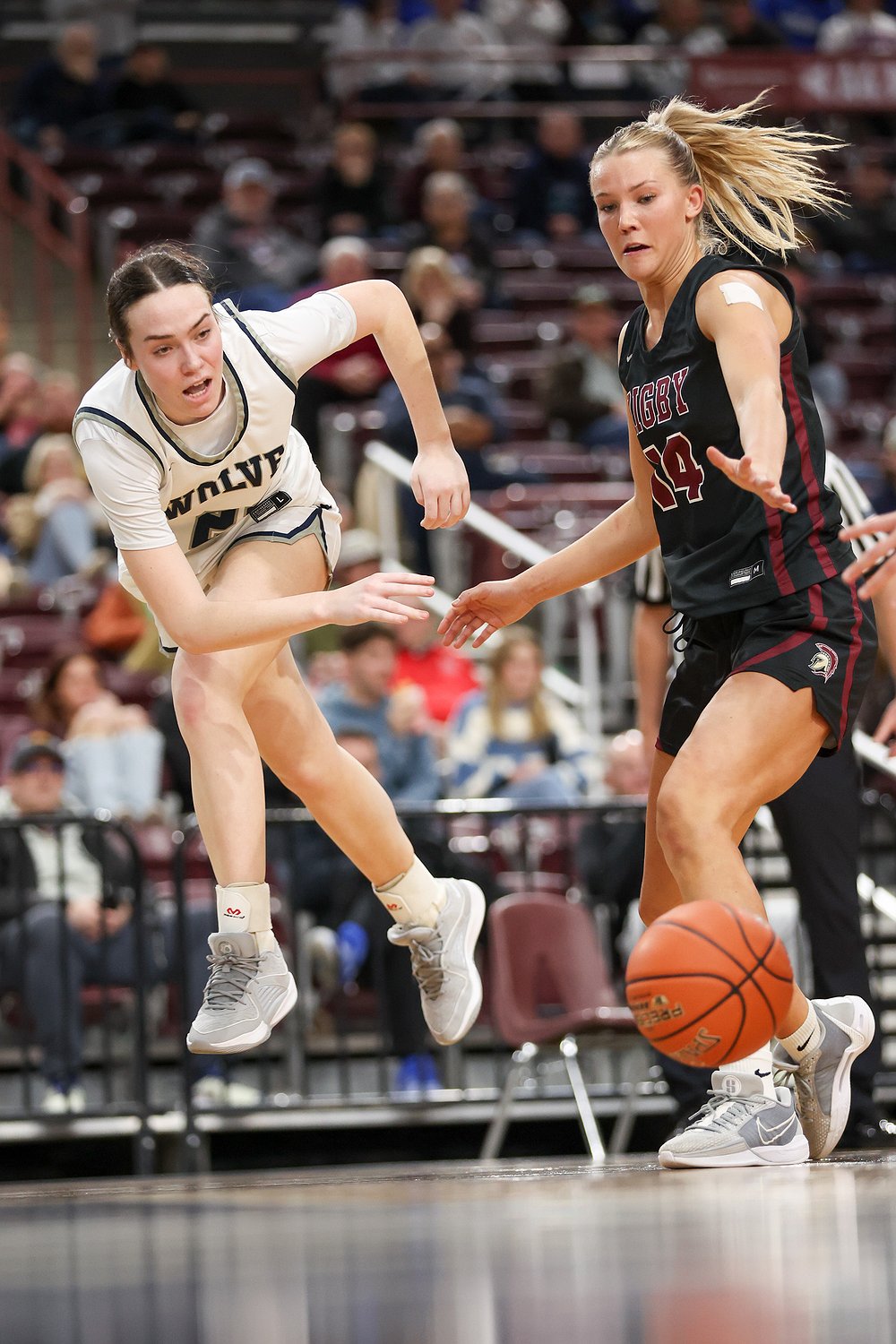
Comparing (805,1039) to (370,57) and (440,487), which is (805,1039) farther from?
(370,57)

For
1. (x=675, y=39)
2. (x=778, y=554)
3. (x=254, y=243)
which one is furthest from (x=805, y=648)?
(x=675, y=39)

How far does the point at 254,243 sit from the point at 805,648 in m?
9.55

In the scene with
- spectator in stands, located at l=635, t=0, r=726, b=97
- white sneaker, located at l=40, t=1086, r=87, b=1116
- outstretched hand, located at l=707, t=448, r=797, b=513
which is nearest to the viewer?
outstretched hand, located at l=707, t=448, r=797, b=513

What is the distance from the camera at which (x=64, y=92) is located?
15.4 meters

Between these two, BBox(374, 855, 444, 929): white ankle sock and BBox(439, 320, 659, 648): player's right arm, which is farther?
BBox(374, 855, 444, 929): white ankle sock

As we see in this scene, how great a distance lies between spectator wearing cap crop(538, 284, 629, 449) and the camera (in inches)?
462

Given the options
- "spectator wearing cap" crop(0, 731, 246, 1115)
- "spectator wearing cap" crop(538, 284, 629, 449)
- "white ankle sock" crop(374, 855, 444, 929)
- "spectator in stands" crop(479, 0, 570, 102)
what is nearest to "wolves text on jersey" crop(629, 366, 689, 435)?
"white ankle sock" crop(374, 855, 444, 929)

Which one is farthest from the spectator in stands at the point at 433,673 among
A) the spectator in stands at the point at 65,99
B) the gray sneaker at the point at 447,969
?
the spectator in stands at the point at 65,99

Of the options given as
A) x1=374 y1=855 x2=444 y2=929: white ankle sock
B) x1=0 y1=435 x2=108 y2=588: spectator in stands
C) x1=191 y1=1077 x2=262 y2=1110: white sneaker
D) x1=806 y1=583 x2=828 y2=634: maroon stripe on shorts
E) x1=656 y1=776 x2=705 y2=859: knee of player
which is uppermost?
x1=0 y1=435 x2=108 y2=588: spectator in stands

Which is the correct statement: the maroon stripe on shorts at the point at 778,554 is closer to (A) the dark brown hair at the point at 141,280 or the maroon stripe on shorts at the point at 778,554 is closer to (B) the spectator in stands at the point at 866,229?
(A) the dark brown hair at the point at 141,280

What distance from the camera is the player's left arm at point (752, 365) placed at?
3740 millimetres

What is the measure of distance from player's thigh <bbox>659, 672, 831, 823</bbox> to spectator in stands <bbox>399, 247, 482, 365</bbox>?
7.49 m

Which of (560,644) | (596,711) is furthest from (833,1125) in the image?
(560,644)

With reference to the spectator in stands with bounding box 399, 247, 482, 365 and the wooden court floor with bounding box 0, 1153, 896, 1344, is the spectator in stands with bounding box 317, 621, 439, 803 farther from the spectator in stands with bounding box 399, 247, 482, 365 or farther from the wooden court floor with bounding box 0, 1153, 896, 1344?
the wooden court floor with bounding box 0, 1153, 896, 1344
